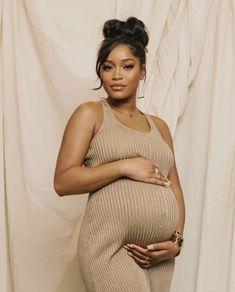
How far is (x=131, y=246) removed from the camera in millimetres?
1155

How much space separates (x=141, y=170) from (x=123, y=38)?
1.22 feet

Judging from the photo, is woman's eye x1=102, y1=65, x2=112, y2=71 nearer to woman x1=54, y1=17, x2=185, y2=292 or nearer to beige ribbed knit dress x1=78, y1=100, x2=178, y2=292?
woman x1=54, y1=17, x2=185, y2=292

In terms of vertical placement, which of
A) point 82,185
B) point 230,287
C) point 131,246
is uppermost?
point 82,185

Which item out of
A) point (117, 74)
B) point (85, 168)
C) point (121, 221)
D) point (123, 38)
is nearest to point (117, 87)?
point (117, 74)

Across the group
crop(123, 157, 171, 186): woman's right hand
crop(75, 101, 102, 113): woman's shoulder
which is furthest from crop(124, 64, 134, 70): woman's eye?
crop(123, 157, 171, 186): woman's right hand

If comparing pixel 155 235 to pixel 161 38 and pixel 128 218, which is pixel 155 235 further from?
pixel 161 38

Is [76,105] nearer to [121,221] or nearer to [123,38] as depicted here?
[123,38]

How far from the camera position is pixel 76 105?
1.75 m

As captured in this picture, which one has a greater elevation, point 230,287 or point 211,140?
point 211,140

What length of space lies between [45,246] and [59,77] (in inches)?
23.1

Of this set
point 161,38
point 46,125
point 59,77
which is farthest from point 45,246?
point 161,38

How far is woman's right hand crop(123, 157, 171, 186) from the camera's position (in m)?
1.15

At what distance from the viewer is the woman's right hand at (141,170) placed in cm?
115

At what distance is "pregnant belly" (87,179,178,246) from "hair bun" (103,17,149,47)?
1.35ft
